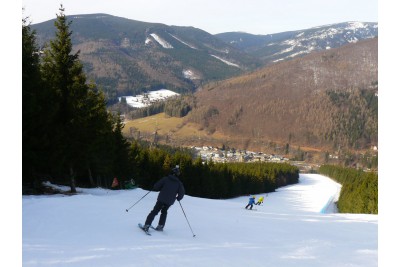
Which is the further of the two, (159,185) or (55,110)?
(55,110)

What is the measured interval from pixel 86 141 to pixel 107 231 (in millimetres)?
13447

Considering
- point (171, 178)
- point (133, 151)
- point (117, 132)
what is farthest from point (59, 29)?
point (133, 151)

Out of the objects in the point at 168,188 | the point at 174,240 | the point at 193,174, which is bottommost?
the point at 193,174

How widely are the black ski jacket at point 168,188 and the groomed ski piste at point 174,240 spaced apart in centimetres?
109

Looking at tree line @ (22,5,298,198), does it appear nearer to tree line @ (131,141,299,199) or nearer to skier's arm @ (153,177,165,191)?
skier's arm @ (153,177,165,191)

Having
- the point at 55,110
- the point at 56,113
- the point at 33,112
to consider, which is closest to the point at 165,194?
the point at 33,112

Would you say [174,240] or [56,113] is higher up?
[56,113]

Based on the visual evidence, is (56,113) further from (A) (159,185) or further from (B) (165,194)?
(B) (165,194)

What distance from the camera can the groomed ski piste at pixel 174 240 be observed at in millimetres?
8219

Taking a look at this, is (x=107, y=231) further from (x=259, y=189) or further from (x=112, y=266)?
(x=259, y=189)

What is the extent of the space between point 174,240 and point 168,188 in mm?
1570

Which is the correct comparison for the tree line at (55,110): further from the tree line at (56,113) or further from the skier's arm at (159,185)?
the skier's arm at (159,185)

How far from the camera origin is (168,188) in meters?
11.3

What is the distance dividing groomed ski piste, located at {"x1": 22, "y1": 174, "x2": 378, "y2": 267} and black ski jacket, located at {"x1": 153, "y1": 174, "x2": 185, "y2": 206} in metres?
1.09
